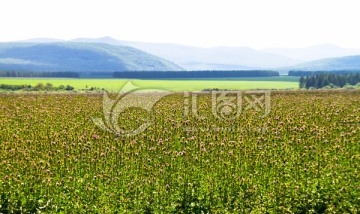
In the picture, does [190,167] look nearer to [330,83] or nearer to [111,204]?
[111,204]

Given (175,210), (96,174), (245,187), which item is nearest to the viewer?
(175,210)

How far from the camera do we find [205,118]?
25.6 meters

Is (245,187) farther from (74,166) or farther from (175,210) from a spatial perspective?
(74,166)

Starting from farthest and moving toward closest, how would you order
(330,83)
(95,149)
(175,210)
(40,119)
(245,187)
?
(330,83), (40,119), (95,149), (245,187), (175,210)

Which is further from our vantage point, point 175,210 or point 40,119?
point 40,119

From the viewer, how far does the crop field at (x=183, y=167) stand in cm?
1288

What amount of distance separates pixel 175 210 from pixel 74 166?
14.5 feet

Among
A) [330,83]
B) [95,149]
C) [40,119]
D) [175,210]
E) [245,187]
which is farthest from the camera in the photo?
[330,83]

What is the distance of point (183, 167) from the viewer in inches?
619

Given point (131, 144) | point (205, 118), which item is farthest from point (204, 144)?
point (205, 118)

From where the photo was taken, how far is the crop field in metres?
12.9

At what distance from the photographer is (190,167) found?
15625mm

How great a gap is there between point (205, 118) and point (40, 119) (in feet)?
26.2

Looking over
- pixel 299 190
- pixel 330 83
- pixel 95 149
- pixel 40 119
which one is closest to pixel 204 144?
pixel 95 149
